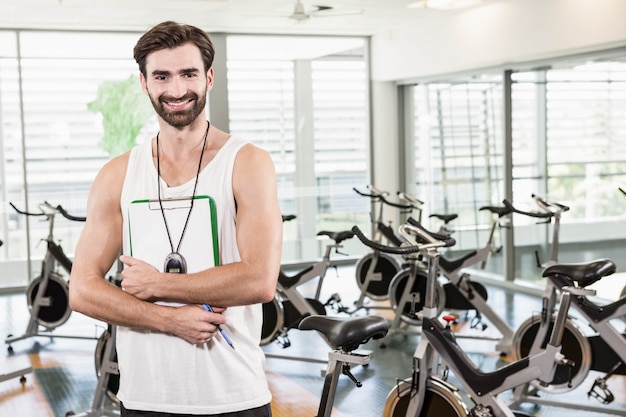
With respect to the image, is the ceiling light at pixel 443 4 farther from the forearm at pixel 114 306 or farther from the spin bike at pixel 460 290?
the forearm at pixel 114 306

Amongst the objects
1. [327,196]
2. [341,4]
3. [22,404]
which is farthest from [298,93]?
[22,404]

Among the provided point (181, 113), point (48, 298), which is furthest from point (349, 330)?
point (48, 298)

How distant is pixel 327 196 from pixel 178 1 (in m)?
3.09

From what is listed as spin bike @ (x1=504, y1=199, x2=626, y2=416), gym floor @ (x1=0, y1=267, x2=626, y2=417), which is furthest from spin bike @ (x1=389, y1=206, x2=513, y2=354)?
spin bike @ (x1=504, y1=199, x2=626, y2=416)

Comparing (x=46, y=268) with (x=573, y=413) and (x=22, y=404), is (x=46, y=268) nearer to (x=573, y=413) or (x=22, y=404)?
(x=22, y=404)

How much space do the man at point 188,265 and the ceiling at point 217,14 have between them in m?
5.37

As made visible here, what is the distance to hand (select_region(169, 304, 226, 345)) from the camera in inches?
53.7

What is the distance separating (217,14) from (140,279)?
6.33 metres

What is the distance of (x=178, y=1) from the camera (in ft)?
22.0

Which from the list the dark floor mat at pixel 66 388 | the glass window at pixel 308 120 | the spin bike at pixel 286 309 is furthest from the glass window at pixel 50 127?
the spin bike at pixel 286 309

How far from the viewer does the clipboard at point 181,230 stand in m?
1.39

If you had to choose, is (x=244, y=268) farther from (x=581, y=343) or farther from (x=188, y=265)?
(x=581, y=343)

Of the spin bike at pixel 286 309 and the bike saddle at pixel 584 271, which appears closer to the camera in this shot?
the bike saddle at pixel 584 271

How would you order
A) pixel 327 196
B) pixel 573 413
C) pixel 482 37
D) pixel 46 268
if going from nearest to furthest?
pixel 573 413, pixel 46 268, pixel 482 37, pixel 327 196
